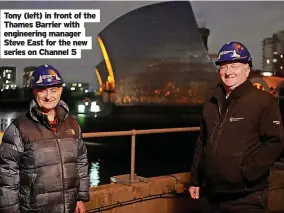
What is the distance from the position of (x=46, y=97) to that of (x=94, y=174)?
12.6m

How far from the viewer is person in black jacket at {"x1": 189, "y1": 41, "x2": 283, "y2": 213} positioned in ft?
8.29

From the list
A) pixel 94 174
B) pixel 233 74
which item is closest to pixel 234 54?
pixel 233 74

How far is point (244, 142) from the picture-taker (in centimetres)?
255

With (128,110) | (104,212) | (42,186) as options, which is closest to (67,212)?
(42,186)

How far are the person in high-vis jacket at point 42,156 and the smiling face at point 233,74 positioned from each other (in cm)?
100

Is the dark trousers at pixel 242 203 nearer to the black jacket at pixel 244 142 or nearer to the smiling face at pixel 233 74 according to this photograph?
the black jacket at pixel 244 142

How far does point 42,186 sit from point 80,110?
2603 inches

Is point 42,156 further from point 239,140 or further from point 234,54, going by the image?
point 234,54

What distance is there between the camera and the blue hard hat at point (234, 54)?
8.71 ft

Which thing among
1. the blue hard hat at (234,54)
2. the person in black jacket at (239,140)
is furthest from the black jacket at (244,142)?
the blue hard hat at (234,54)

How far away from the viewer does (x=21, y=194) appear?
2.55 m

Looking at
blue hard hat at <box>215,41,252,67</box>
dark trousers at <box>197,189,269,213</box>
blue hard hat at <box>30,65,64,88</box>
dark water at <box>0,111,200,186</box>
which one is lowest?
dark water at <box>0,111,200,186</box>

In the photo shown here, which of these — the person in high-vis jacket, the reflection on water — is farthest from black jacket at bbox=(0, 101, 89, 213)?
the reflection on water

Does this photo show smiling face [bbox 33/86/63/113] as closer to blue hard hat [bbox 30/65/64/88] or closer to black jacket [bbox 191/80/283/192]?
blue hard hat [bbox 30/65/64/88]
